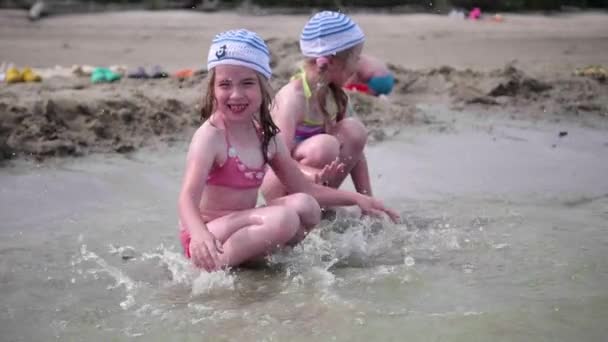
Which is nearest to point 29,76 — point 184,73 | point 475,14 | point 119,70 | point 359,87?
point 119,70

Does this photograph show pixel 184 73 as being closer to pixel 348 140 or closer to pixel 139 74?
pixel 139 74

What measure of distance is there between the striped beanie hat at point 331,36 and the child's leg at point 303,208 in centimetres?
100

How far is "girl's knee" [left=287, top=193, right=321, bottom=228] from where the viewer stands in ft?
13.3

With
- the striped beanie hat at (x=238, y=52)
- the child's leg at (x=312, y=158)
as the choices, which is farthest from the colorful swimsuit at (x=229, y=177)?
the child's leg at (x=312, y=158)

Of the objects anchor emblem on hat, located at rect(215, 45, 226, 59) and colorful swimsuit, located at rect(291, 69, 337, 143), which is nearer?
anchor emblem on hat, located at rect(215, 45, 226, 59)

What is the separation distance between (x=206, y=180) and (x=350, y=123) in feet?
3.79

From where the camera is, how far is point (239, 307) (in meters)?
3.55

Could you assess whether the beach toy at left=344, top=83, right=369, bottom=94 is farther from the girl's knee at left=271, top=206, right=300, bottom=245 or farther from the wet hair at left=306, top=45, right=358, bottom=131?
the girl's knee at left=271, top=206, right=300, bottom=245

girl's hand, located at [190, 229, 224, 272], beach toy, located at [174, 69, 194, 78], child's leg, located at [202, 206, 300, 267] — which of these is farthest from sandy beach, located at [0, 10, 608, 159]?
girl's hand, located at [190, 229, 224, 272]

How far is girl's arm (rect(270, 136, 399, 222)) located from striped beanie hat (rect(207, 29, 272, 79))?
41 cm

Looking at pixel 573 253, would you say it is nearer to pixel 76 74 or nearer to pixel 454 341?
pixel 454 341

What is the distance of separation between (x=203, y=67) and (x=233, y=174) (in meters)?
4.70

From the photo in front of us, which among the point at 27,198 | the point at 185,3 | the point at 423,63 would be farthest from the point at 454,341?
the point at 185,3

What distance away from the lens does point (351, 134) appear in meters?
4.88
